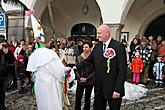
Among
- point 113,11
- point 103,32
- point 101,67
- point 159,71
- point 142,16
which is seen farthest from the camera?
point 142,16

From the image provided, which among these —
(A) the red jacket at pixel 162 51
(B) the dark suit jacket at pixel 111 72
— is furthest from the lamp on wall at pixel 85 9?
(B) the dark suit jacket at pixel 111 72

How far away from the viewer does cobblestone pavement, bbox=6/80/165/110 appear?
702 cm

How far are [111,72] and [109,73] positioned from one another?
0.04 m

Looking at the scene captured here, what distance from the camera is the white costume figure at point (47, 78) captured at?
505 cm

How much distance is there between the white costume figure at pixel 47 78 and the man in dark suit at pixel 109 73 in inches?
28.8

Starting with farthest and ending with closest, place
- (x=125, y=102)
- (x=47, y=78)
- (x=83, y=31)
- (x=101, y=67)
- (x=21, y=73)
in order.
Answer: (x=83, y=31) < (x=21, y=73) < (x=125, y=102) < (x=47, y=78) < (x=101, y=67)

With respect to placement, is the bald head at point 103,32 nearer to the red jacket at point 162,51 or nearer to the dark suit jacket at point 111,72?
the dark suit jacket at point 111,72

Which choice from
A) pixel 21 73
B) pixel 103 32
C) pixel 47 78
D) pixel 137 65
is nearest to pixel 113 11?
pixel 137 65

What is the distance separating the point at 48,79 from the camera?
5.05 m

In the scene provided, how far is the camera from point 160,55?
397 inches

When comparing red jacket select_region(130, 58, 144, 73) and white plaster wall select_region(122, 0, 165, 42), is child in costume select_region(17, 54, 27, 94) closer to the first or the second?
red jacket select_region(130, 58, 144, 73)

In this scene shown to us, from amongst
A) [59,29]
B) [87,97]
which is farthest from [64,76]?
[59,29]

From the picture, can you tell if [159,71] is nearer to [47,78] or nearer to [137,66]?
[137,66]

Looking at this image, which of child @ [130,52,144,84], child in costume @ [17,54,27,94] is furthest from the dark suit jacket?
child @ [130,52,144,84]
